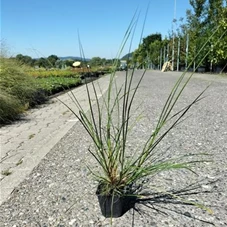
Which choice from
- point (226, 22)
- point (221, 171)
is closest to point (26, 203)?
point (221, 171)

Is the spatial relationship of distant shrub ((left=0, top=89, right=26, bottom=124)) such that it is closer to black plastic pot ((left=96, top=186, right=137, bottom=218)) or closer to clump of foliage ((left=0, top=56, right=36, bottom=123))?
clump of foliage ((left=0, top=56, right=36, bottom=123))

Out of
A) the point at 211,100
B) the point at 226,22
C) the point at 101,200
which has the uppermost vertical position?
the point at 226,22

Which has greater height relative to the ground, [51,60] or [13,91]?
[51,60]

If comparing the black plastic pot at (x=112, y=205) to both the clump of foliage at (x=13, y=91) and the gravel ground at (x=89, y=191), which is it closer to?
the gravel ground at (x=89, y=191)

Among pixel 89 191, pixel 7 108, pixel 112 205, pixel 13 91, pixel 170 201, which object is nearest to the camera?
pixel 112 205

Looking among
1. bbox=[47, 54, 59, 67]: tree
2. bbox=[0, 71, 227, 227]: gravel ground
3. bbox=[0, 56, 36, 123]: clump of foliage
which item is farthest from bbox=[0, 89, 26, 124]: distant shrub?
bbox=[47, 54, 59, 67]: tree

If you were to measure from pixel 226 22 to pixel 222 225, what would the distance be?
1115cm

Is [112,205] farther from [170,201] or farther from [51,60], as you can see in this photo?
[51,60]

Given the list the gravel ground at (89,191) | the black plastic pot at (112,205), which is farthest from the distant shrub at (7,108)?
the black plastic pot at (112,205)

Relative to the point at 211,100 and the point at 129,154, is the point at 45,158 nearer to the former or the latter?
the point at 129,154

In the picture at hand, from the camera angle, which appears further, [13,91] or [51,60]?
[13,91]

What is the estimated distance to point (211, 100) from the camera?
536 cm

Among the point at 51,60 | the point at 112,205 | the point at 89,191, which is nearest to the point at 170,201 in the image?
the point at 112,205

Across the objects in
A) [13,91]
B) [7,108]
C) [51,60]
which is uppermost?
[51,60]
